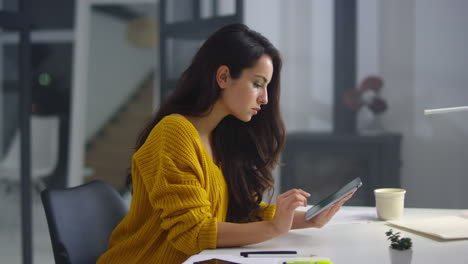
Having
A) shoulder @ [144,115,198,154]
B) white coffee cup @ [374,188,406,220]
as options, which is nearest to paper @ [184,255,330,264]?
shoulder @ [144,115,198,154]

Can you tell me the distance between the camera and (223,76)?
4.88 ft

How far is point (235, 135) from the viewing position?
5.60 ft

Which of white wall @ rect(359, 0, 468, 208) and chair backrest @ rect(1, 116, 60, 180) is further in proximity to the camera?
chair backrest @ rect(1, 116, 60, 180)

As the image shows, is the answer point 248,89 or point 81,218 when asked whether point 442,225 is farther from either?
point 81,218

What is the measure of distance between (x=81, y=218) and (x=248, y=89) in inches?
24.4

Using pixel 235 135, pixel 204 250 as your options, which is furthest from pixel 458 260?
pixel 235 135

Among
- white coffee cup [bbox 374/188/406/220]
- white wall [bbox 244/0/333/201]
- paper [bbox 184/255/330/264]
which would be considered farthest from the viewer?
white wall [bbox 244/0/333/201]

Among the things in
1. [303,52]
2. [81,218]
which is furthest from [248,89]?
[303,52]

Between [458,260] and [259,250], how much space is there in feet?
1.40

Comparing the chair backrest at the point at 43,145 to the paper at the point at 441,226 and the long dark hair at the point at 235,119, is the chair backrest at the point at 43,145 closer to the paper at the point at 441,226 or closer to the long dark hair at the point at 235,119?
the long dark hair at the point at 235,119

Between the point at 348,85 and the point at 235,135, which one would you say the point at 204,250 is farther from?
the point at 348,85

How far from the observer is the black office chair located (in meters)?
1.50

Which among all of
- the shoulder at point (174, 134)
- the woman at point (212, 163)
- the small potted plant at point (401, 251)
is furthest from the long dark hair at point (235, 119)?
the small potted plant at point (401, 251)

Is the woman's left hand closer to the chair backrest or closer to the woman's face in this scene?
the woman's face
